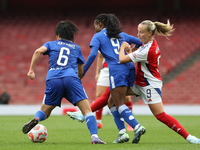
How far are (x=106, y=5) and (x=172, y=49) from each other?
558 cm

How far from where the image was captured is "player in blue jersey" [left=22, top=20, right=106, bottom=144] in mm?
4332

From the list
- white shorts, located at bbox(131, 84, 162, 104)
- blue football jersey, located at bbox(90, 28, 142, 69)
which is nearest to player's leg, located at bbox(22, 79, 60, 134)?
blue football jersey, located at bbox(90, 28, 142, 69)

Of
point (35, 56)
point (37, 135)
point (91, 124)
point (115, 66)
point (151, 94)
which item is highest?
point (35, 56)

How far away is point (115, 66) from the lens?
454cm

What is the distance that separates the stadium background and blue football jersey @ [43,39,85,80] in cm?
1116

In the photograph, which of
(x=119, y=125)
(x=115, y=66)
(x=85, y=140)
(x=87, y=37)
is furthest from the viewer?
(x=87, y=37)

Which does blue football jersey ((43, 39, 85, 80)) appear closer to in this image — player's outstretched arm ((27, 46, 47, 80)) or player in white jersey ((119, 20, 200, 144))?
player's outstretched arm ((27, 46, 47, 80))

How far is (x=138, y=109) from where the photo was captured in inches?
543

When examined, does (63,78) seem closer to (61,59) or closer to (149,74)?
(61,59)

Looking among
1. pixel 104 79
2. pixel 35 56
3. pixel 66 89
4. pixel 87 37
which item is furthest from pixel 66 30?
pixel 87 37

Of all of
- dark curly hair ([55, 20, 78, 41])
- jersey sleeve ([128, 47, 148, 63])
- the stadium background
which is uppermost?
dark curly hair ([55, 20, 78, 41])

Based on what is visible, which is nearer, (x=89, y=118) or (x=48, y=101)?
(x=89, y=118)

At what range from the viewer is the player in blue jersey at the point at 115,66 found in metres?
4.46

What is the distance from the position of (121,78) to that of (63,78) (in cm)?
75
